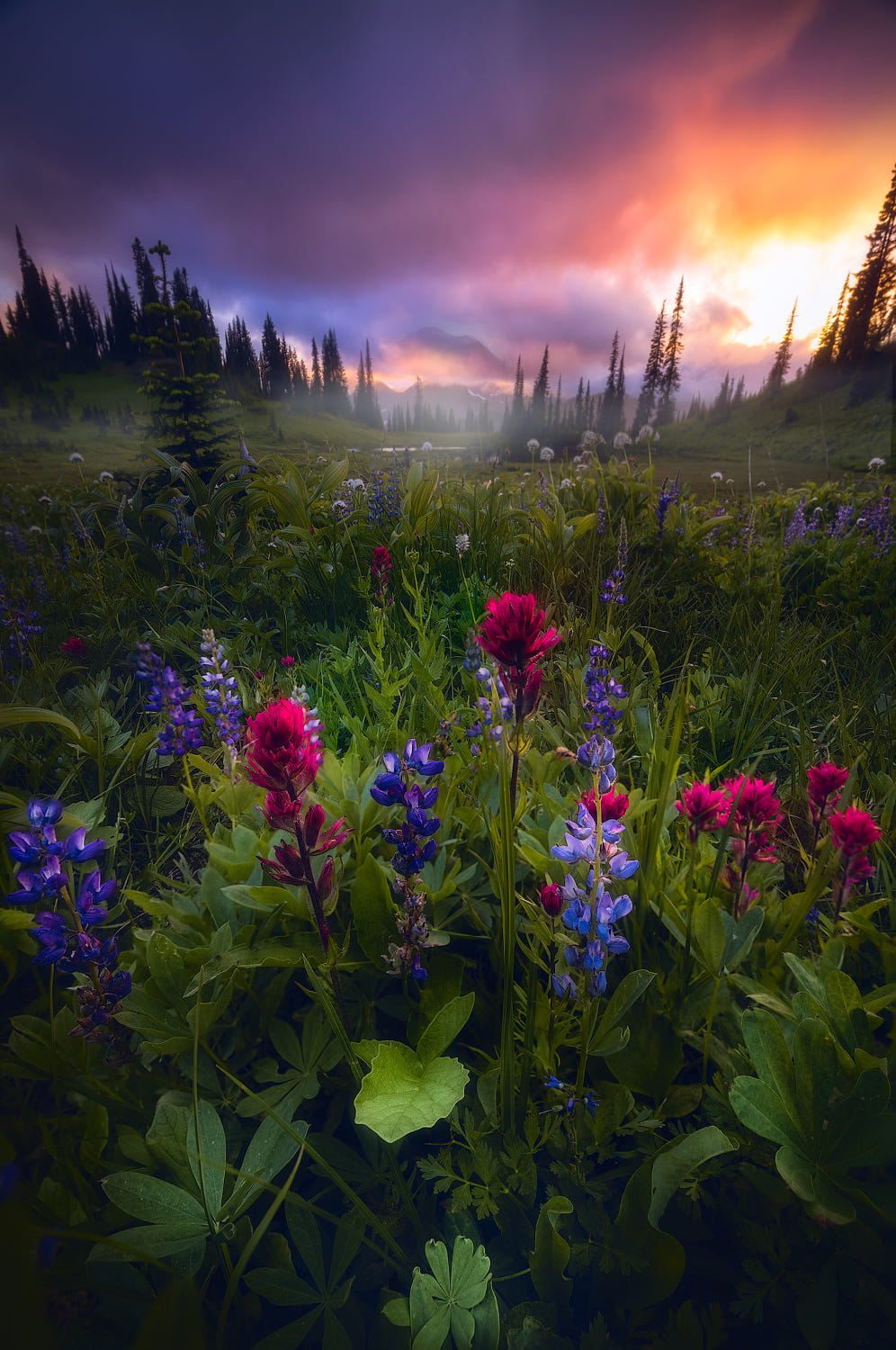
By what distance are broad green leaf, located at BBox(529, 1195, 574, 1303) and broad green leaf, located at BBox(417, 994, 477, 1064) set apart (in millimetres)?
260

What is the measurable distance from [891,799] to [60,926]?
2207 millimetres

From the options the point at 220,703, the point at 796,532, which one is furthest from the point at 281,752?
the point at 796,532

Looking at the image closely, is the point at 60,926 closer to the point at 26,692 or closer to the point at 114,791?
the point at 114,791

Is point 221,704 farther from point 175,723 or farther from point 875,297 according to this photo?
point 875,297

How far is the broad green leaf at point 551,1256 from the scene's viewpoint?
0.80m

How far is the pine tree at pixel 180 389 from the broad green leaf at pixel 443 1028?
9.57m

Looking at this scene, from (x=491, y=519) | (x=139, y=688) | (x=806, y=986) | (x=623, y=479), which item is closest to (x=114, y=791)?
(x=139, y=688)

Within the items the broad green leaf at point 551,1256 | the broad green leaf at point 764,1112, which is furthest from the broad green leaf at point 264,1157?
the broad green leaf at point 764,1112

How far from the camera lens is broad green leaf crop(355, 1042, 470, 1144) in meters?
0.81

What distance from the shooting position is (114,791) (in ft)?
7.29

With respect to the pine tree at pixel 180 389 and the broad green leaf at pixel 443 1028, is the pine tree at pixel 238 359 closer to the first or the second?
the pine tree at pixel 180 389

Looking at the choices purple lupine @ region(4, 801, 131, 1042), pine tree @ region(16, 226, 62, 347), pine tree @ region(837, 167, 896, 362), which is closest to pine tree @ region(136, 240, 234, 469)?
purple lupine @ region(4, 801, 131, 1042)

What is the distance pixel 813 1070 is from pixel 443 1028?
2.05 ft

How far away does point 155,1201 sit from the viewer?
88 centimetres
